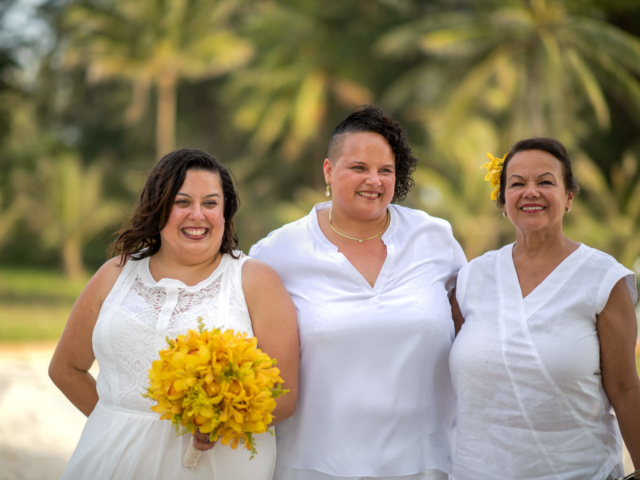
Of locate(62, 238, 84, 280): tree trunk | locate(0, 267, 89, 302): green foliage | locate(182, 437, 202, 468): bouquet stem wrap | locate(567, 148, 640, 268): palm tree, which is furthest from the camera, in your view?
locate(62, 238, 84, 280): tree trunk

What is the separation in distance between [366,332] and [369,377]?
0.27 m

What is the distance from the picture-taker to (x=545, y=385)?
376cm

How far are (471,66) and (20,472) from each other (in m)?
23.5

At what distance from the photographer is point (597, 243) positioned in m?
23.7

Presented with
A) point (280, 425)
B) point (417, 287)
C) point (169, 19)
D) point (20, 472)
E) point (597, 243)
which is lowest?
point (20, 472)

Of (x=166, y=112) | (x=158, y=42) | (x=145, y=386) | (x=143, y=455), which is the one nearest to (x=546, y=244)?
(x=145, y=386)

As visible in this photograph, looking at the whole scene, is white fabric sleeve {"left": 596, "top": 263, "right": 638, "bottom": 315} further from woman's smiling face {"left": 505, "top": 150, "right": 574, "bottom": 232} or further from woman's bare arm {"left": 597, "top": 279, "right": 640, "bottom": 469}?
woman's smiling face {"left": 505, "top": 150, "right": 574, "bottom": 232}

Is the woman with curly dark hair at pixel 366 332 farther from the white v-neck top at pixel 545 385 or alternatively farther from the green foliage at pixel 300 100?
the green foliage at pixel 300 100

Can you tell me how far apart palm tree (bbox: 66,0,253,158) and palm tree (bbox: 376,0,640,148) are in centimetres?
990

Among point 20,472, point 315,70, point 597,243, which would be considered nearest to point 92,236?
point 315,70

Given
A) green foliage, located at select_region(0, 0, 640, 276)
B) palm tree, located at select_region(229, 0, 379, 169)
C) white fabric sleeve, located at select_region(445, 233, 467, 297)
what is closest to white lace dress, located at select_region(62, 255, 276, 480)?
white fabric sleeve, located at select_region(445, 233, 467, 297)

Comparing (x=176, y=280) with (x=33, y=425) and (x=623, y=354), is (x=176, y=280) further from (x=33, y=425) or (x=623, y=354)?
(x=33, y=425)

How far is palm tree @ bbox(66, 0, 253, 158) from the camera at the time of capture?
3297 cm

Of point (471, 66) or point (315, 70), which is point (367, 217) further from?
point (315, 70)
